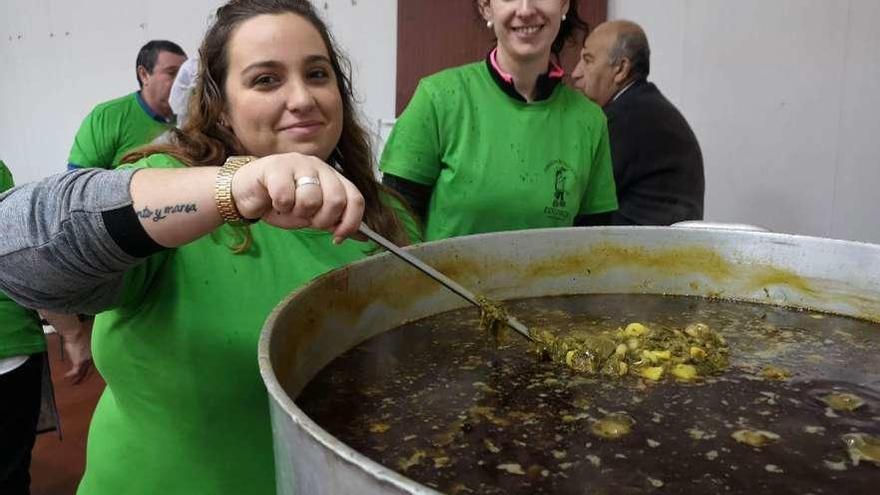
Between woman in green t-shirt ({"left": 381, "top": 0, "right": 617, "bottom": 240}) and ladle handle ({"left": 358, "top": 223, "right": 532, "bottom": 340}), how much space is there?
50cm

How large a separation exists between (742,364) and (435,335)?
0.38 metres

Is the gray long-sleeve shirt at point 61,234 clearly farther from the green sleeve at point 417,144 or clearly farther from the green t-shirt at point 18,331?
the green t-shirt at point 18,331

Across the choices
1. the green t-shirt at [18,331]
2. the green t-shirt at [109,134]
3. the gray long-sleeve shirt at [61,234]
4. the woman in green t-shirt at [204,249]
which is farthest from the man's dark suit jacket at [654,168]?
the green t-shirt at [109,134]

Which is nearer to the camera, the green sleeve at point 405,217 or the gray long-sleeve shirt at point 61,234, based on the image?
the gray long-sleeve shirt at point 61,234

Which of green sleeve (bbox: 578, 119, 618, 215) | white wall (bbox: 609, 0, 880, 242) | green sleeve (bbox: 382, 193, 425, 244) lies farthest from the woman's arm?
white wall (bbox: 609, 0, 880, 242)

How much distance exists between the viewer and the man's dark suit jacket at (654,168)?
2.06m

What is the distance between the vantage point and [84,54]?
5152 millimetres

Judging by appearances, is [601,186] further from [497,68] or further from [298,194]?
[298,194]

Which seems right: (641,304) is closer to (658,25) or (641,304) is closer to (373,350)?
(373,350)

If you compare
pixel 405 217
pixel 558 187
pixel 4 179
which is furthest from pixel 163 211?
pixel 4 179

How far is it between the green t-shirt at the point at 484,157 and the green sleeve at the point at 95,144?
6.31ft

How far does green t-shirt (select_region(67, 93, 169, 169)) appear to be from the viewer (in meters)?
2.95

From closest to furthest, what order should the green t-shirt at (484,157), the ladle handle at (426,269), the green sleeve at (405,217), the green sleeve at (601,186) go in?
the ladle handle at (426,269) < the green sleeve at (405,217) < the green t-shirt at (484,157) < the green sleeve at (601,186)

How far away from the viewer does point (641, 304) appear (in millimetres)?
1153
